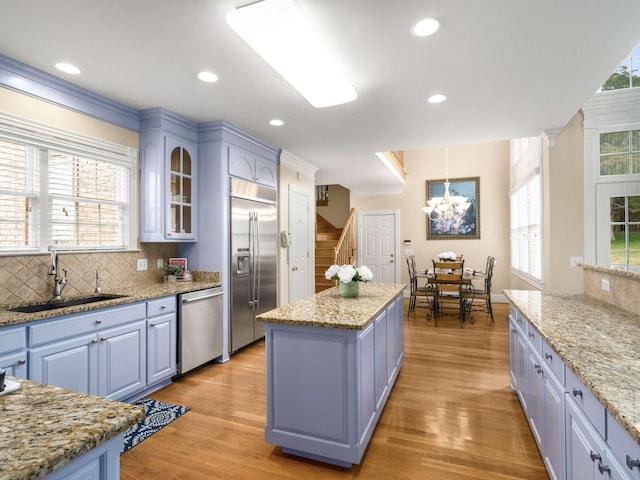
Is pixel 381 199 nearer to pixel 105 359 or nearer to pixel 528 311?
pixel 528 311

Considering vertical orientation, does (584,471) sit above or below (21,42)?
below

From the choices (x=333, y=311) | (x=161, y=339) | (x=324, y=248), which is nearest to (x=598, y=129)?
(x=333, y=311)

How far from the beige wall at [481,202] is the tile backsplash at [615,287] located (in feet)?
16.0

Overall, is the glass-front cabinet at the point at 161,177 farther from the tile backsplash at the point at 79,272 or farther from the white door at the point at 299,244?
the white door at the point at 299,244

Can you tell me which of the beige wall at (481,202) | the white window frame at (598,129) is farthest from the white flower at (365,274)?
the beige wall at (481,202)

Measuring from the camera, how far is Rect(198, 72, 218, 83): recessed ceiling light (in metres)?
2.77

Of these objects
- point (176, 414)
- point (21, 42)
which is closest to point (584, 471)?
point (176, 414)

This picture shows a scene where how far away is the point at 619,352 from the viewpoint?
148 centimetres

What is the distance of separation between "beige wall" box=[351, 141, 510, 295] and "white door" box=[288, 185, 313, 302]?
3168mm

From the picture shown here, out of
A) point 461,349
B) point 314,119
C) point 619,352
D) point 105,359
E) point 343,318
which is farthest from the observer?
point 461,349

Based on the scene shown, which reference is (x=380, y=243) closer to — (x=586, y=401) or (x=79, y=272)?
(x=79, y=272)

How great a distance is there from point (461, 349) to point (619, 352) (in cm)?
306

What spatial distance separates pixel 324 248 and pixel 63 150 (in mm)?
6358

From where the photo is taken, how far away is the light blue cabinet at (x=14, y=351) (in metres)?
2.04
